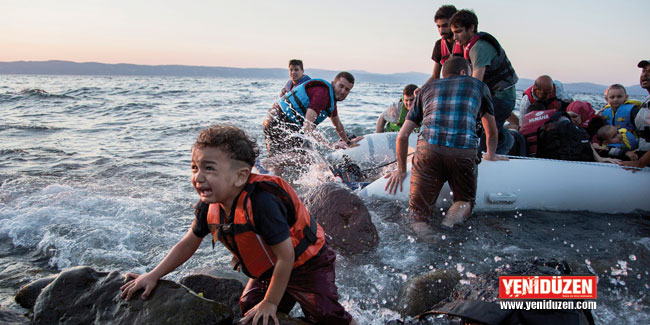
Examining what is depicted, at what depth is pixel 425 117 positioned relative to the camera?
4613 mm

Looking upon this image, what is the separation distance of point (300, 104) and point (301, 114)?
0.49 ft

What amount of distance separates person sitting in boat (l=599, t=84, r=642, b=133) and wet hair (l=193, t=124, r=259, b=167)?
696 centimetres

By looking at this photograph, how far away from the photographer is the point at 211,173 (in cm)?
216

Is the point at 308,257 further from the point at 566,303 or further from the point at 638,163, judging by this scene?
the point at 638,163

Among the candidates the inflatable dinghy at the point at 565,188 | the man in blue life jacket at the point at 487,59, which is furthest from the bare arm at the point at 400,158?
the man in blue life jacket at the point at 487,59

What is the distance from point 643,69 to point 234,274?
669cm

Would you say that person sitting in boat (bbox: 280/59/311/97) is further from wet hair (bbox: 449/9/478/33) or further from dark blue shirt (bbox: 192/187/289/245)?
dark blue shirt (bbox: 192/187/289/245)

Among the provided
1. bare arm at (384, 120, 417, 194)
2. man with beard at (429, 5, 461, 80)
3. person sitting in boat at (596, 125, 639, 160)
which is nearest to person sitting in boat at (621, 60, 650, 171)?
person sitting in boat at (596, 125, 639, 160)

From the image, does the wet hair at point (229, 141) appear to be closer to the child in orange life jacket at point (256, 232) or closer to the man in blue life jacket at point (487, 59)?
the child in orange life jacket at point (256, 232)

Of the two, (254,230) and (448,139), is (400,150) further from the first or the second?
(254,230)

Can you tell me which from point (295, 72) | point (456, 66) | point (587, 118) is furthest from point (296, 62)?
point (587, 118)

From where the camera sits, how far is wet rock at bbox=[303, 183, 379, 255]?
4.35 m

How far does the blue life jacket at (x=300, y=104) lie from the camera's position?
20.2 feet

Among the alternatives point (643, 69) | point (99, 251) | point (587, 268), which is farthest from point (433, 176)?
point (643, 69)
